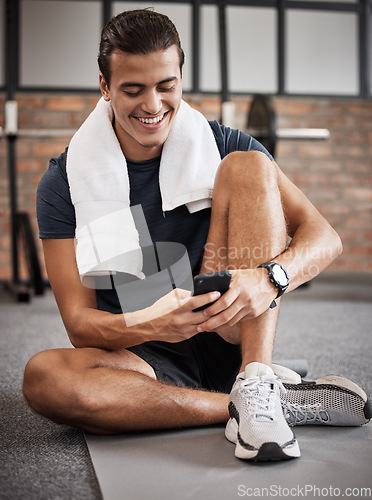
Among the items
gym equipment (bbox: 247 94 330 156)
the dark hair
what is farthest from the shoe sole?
gym equipment (bbox: 247 94 330 156)

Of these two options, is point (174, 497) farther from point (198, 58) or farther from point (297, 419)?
point (198, 58)

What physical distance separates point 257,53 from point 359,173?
4.16 ft

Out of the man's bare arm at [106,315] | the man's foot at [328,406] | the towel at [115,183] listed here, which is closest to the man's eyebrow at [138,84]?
the towel at [115,183]

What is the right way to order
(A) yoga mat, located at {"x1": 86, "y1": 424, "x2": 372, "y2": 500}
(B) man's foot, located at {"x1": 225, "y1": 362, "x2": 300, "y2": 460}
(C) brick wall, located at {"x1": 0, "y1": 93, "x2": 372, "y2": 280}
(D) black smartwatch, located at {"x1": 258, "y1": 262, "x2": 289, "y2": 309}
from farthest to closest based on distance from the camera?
1. (C) brick wall, located at {"x1": 0, "y1": 93, "x2": 372, "y2": 280}
2. (D) black smartwatch, located at {"x1": 258, "y1": 262, "x2": 289, "y2": 309}
3. (B) man's foot, located at {"x1": 225, "y1": 362, "x2": 300, "y2": 460}
4. (A) yoga mat, located at {"x1": 86, "y1": 424, "x2": 372, "y2": 500}

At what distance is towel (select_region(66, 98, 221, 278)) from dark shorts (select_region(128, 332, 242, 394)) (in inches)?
6.7

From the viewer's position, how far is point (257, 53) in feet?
15.2

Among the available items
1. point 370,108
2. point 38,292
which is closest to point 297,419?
point 38,292

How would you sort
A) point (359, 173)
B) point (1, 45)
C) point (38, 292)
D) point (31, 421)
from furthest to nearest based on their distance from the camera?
point (359, 173), point (1, 45), point (38, 292), point (31, 421)

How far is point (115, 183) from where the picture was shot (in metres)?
1.27

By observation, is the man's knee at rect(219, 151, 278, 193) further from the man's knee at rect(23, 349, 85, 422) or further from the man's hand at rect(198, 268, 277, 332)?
the man's knee at rect(23, 349, 85, 422)

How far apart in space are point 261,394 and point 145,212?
484 mm

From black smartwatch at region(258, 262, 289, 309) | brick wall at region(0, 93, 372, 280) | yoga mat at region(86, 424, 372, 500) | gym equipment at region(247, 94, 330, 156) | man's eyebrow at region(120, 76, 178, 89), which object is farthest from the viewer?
brick wall at region(0, 93, 372, 280)

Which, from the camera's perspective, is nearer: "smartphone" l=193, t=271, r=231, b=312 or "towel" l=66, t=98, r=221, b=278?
"smartphone" l=193, t=271, r=231, b=312

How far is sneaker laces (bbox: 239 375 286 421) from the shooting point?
1023mm
